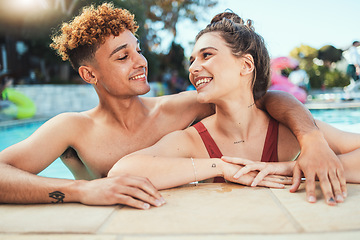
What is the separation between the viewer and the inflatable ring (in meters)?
10.3

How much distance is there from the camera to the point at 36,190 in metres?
1.73

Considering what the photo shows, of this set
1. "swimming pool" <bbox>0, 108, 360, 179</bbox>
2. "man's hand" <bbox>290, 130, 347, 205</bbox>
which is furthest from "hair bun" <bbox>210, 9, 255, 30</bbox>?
"swimming pool" <bbox>0, 108, 360, 179</bbox>

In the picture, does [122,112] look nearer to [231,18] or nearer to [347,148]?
[231,18]

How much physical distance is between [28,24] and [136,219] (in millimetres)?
14882

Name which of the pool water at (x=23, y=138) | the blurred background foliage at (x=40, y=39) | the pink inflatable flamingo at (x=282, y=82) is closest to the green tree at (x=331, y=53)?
the blurred background foliage at (x=40, y=39)

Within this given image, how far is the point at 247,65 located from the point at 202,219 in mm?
1489

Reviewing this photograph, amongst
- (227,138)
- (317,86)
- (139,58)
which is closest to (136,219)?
(227,138)

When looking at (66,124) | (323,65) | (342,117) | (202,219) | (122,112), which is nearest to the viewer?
(202,219)

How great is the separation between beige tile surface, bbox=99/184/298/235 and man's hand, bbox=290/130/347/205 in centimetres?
21

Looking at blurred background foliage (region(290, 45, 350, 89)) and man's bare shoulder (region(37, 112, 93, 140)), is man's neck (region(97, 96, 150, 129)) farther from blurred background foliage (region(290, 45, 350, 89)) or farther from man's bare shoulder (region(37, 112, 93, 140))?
blurred background foliage (region(290, 45, 350, 89))

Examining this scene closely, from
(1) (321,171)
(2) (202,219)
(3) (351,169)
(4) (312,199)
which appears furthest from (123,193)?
(3) (351,169)

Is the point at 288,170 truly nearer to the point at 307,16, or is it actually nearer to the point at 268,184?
the point at 268,184

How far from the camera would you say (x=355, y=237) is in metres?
1.10

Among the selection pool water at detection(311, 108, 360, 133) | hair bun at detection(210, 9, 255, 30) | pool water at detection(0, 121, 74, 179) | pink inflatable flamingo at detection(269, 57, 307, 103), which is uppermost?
hair bun at detection(210, 9, 255, 30)
